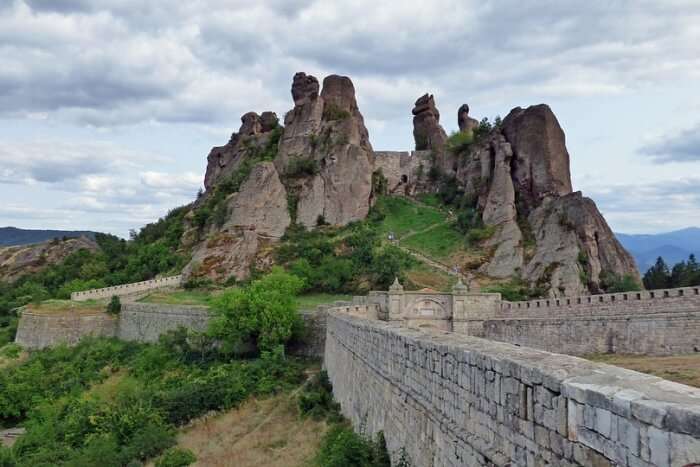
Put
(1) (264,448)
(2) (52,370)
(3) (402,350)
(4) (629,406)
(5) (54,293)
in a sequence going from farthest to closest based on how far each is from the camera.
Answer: (5) (54,293) → (2) (52,370) → (1) (264,448) → (3) (402,350) → (4) (629,406)

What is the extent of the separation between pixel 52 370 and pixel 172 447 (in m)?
22.2

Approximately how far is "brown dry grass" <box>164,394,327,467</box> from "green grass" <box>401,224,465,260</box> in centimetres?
2438

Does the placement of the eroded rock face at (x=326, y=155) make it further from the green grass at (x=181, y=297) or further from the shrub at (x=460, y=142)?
the green grass at (x=181, y=297)

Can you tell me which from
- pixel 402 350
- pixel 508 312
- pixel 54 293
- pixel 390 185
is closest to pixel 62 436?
pixel 508 312

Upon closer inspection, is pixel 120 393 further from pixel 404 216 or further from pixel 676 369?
pixel 404 216

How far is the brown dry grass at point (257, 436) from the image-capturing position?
1775 cm

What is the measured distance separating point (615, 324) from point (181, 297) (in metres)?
32.3

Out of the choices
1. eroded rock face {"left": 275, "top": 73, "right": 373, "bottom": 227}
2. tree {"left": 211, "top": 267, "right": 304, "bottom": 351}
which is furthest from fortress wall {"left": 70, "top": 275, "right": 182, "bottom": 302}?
tree {"left": 211, "top": 267, "right": 304, "bottom": 351}

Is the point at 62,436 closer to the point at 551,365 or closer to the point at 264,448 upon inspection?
the point at 264,448

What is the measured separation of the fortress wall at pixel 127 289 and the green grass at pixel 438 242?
58.3 feet

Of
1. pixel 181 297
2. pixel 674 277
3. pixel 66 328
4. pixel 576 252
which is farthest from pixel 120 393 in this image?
pixel 674 277

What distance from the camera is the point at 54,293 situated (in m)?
59.0

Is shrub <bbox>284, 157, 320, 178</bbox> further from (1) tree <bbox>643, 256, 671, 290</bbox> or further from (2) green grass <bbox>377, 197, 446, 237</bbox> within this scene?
(1) tree <bbox>643, 256, 671, 290</bbox>

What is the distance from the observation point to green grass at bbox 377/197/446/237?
5512 cm
